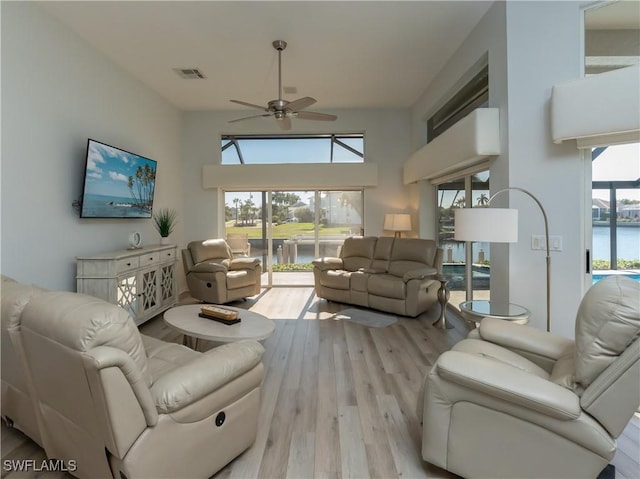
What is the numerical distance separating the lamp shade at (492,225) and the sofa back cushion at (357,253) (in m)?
2.99

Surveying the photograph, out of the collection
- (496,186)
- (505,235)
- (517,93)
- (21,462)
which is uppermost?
(517,93)

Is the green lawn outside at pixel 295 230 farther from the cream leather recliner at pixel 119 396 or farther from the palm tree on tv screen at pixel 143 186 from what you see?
the cream leather recliner at pixel 119 396

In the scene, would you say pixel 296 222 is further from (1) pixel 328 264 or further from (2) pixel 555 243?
(2) pixel 555 243

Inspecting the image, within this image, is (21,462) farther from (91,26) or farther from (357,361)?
(91,26)

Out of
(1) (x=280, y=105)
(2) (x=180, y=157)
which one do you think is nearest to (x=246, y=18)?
(1) (x=280, y=105)

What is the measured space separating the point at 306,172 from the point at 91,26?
3.61 metres

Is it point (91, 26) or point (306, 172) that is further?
point (306, 172)

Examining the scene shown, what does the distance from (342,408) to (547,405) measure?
134cm

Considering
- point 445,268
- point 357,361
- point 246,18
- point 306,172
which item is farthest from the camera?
point 306,172

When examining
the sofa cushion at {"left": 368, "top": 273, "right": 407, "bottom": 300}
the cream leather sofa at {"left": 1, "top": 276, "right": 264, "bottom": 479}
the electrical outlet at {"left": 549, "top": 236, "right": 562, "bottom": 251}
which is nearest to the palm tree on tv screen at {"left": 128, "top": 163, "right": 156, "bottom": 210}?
the cream leather sofa at {"left": 1, "top": 276, "right": 264, "bottom": 479}

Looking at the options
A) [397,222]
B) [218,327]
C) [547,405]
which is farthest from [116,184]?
[547,405]

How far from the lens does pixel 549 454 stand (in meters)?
1.40

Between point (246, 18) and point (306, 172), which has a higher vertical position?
point (246, 18)

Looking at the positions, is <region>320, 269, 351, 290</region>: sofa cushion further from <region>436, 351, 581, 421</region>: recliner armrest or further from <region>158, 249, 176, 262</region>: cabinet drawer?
<region>436, 351, 581, 421</region>: recliner armrest
